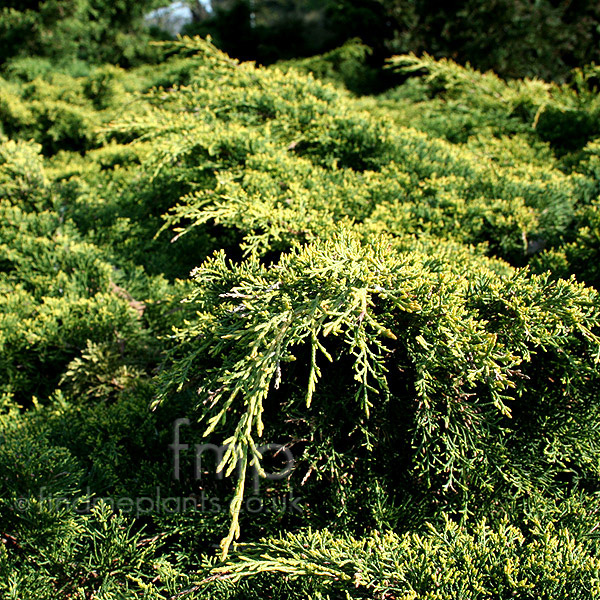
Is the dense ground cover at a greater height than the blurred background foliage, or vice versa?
the blurred background foliage

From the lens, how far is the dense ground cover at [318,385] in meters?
1.69

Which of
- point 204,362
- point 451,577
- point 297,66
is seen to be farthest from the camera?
point 297,66

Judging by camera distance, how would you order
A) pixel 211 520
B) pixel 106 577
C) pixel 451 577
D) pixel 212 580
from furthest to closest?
pixel 211 520 < pixel 106 577 < pixel 212 580 < pixel 451 577

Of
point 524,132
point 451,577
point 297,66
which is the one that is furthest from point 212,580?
point 297,66

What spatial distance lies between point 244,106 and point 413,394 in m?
2.86

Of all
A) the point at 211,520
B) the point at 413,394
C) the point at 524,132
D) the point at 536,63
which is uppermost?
the point at 536,63

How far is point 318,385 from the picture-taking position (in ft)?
6.68

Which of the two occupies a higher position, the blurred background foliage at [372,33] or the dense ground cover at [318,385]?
the blurred background foliage at [372,33]

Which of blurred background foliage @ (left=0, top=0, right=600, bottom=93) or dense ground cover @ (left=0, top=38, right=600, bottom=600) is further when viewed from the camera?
Answer: blurred background foliage @ (left=0, top=0, right=600, bottom=93)

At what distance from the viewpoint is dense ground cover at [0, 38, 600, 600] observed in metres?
1.69

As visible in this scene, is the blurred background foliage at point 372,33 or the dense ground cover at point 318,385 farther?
the blurred background foliage at point 372,33

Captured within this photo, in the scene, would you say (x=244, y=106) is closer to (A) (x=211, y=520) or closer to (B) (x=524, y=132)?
(B) (x=524, y=132)

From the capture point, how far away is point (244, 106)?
154 inches

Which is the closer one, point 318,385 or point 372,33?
point 318,385
